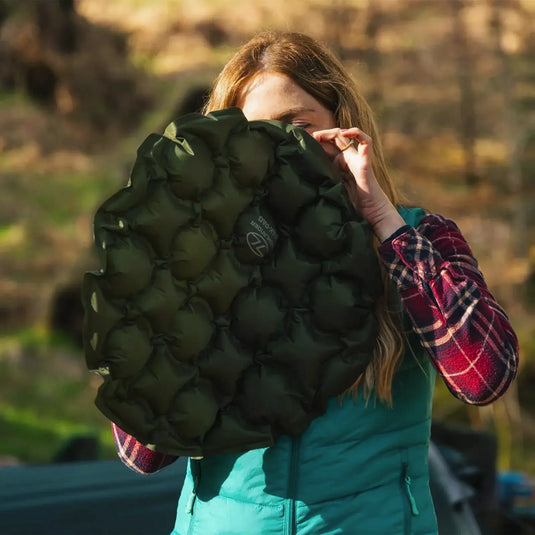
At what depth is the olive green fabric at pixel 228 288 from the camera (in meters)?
1.08

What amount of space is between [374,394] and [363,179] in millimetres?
307

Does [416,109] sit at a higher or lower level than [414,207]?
higher

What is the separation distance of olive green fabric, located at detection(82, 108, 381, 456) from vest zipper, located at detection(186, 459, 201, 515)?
6 centimetres

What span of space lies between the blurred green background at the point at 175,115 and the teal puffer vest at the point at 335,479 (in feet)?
14.2

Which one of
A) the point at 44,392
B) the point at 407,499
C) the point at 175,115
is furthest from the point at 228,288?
the point at 175,115

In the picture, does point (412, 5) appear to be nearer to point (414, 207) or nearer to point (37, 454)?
point (37, 454)

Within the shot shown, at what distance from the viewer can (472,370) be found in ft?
3.41

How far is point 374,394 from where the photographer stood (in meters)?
1.13

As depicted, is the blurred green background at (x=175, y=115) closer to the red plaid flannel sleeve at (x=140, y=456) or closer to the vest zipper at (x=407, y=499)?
the red plaid flannel sleeve at (x=140, y=456)

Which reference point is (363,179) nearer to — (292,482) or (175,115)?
(292,482)

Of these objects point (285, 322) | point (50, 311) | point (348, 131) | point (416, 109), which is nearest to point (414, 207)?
point (348, 131)

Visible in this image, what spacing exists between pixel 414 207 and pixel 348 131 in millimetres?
170

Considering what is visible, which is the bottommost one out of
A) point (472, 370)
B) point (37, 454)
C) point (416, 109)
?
point (472, 370)

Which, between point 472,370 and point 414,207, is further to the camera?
point 414,207
